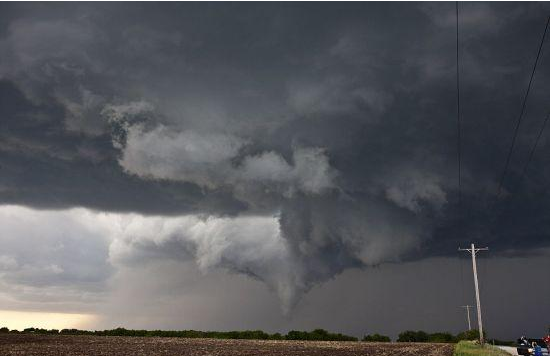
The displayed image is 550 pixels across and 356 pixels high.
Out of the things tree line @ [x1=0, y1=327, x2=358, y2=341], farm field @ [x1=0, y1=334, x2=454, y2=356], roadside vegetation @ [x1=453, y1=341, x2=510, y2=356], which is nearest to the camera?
farm field @ [x1=0, y1=334, x2=454, y2=356]

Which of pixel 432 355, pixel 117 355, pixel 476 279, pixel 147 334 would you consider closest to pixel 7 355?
pixel 117 355

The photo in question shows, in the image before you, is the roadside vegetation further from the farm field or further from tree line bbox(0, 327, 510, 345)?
tree line bbox(0, 327, 510, 345)

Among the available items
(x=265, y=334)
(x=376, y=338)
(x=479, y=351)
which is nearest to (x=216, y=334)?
(x=265, y=334)

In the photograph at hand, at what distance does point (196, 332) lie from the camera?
150 meters

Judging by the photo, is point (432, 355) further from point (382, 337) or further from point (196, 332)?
point (382, 337)

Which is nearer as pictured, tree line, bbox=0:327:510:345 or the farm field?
the farm field

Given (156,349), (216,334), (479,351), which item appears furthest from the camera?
(216,334)

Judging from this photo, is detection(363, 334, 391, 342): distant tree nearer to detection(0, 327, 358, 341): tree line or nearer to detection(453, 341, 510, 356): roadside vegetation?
detection(0, 327, 358, 341): tree line

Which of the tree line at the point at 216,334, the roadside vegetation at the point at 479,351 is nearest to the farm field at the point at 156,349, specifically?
the roadside vegetation at the point at 479,351

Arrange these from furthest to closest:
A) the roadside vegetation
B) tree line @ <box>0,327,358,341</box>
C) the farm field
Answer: tree line @ <box>0,327,358,341</box>, the roadside vegetation, the farm field

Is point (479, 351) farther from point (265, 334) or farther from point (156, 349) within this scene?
point (265, 334)

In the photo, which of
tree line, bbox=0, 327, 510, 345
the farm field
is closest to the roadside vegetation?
the farm field

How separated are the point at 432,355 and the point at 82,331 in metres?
104

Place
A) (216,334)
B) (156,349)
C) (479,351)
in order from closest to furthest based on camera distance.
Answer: (479,351)
(156,349)
(216,334)
